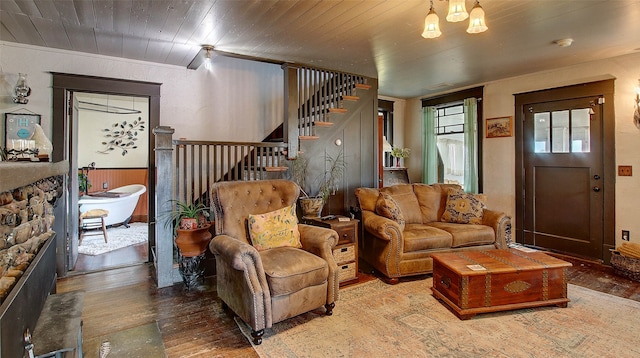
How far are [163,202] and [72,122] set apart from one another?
1.62 metres

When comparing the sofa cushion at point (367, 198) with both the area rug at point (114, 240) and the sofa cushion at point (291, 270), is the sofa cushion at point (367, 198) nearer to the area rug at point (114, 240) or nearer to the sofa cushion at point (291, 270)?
the sofa cushion at point (291, 270)

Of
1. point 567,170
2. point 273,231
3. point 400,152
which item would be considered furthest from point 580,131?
point 273,231

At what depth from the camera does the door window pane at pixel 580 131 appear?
165 inches

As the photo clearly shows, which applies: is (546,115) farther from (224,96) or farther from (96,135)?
(96,135)

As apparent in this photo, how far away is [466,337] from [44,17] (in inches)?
161

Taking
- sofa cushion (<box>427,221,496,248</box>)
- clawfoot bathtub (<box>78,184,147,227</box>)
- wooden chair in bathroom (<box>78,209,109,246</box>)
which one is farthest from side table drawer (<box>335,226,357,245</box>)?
clawfoot bathtub (<box>78,184,147,227</box>)

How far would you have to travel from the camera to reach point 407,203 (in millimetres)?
4078

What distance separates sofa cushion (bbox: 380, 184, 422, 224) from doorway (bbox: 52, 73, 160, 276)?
9.55 feet

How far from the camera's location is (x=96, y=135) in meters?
6.68

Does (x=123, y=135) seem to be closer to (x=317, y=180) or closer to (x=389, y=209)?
(x=317, y=180)

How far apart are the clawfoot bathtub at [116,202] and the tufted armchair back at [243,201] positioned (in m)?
3.74

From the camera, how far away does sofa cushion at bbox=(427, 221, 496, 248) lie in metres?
3.53

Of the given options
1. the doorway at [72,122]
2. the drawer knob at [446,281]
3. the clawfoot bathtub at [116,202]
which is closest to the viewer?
the drawer knob at [446,281]

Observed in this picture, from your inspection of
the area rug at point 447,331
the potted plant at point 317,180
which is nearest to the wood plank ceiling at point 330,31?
the potted plant at point 317,180
